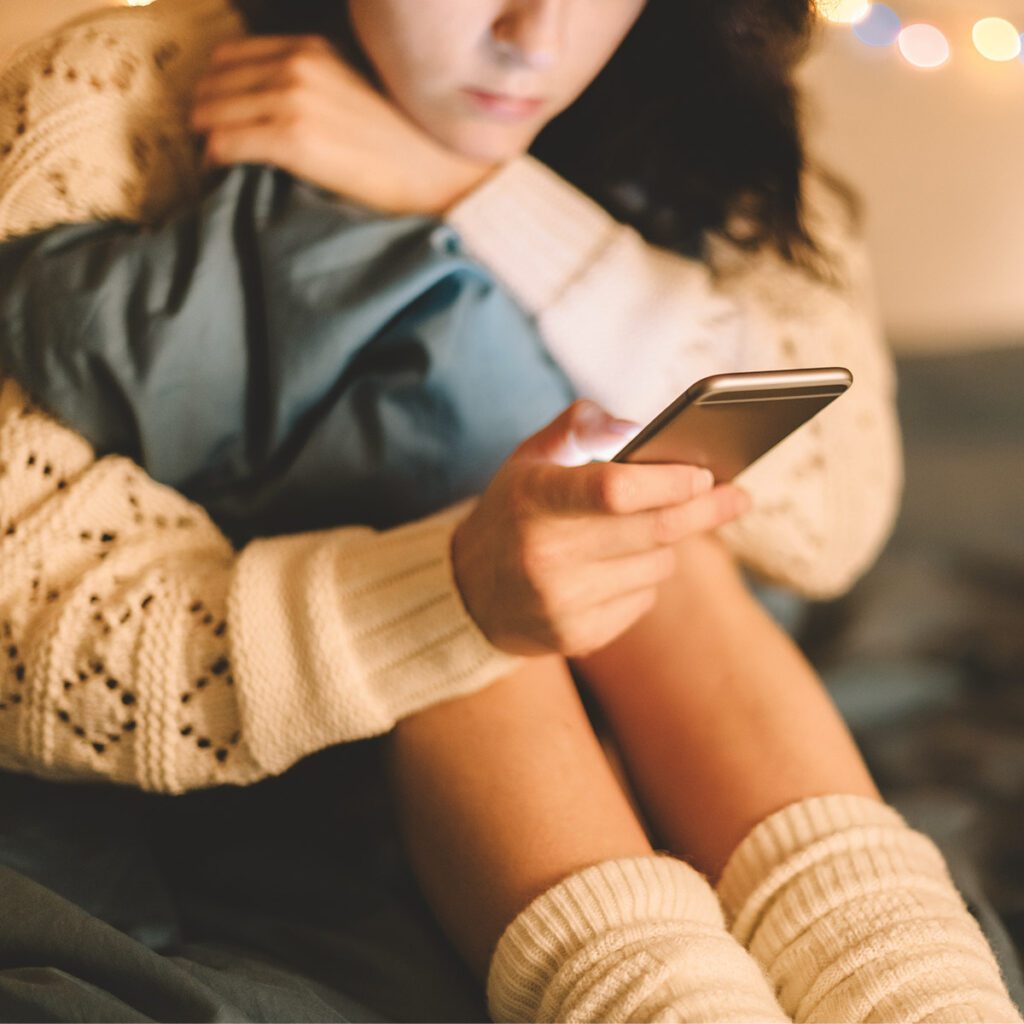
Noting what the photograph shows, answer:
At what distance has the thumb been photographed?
496 millimetres

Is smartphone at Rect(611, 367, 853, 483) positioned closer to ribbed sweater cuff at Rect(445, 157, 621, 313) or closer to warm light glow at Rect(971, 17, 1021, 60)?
ribbed sweater cuff at Rect(445, 157, 621, 313)

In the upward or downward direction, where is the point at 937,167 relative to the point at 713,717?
upward

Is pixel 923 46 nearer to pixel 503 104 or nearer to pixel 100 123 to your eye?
pixel 503 104

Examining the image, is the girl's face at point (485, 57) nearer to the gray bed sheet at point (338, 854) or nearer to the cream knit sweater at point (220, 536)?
the cream knit sweater at point (220, 536)

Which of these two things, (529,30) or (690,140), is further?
(690,140)

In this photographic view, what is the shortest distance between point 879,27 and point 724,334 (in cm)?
70

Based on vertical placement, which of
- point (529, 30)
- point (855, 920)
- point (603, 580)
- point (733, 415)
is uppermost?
point (529, 30)

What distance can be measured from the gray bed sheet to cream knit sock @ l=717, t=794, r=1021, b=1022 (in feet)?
0.32

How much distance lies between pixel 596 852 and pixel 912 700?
444 mm

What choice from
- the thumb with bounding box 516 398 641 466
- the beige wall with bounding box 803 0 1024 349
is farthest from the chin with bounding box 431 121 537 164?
the beige wall with bounding box 803 0 1024 349

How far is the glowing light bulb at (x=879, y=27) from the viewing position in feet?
3.81

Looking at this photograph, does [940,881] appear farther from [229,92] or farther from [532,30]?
[229,92]

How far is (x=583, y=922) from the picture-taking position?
456 mm

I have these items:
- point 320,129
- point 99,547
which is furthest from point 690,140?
point 99,547
